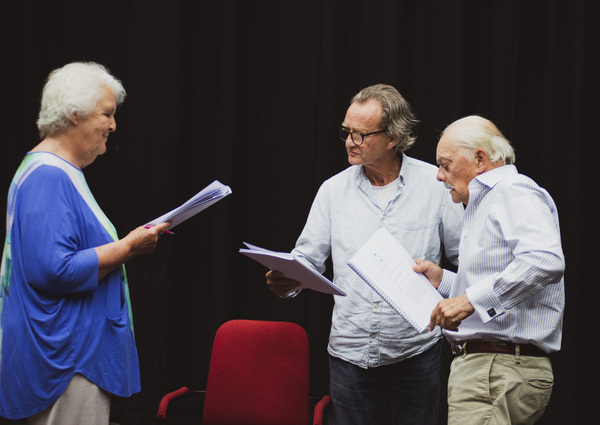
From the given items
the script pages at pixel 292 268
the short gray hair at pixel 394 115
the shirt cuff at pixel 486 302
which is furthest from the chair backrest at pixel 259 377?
the shirt cuff at pixel 486 302

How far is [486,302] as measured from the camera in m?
1.92

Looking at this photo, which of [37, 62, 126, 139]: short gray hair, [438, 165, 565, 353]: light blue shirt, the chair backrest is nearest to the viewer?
[438, 165, 565, 353]: light blue shirt

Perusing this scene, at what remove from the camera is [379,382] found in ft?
8.75

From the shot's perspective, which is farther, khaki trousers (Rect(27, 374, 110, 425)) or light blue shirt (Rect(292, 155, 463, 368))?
light blue shirt (Rect(292, 155, 463, 368))

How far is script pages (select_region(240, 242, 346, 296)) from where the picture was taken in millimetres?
2244

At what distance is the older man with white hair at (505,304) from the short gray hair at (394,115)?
0.62m

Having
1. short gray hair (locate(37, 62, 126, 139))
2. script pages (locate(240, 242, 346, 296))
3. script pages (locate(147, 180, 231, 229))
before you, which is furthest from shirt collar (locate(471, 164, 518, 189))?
short gray hair (locate(37, 62, 126, 139))

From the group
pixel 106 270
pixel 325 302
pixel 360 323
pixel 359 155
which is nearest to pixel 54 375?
pixel 106 270

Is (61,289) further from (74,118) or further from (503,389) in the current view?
(503,389)

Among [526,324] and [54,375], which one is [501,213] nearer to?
[526,324]

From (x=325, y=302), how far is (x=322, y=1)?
1.70 metres

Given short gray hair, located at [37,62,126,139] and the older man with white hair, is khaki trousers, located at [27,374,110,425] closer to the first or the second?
short gray hair, located at [37,62,126,139]

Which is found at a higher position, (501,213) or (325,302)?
(501,213)

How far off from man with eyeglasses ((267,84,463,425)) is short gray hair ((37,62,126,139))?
37.7 inches
